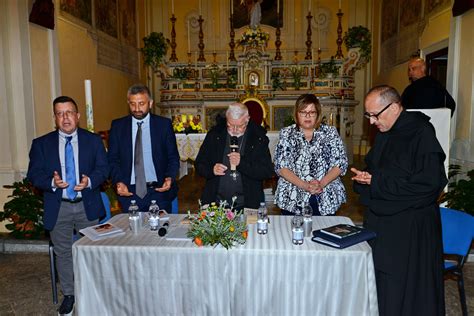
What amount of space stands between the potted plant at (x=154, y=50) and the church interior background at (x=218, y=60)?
193 millimetres

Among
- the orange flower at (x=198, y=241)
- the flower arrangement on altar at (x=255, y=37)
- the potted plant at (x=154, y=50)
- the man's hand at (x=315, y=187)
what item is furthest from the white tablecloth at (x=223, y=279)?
the potted plant at (x=154, y=50)

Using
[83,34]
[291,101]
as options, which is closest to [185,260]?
[83,34]

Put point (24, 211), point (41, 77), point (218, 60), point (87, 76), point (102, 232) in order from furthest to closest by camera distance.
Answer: point (218, 60), point (87, 76), point (41, 77), point (24, 211), point (102, 232)

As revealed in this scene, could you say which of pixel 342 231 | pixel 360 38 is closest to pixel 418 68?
pixel 342 231

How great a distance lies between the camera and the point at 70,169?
3291 millimetres

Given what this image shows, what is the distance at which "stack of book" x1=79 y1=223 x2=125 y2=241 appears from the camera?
264 cm

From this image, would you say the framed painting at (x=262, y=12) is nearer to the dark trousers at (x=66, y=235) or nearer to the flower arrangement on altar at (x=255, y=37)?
the flower arrangement on altar at (x=255, y=37)

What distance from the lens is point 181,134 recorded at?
7.37 m

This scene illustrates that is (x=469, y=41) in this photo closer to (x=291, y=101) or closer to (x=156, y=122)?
(x=156, y=122)

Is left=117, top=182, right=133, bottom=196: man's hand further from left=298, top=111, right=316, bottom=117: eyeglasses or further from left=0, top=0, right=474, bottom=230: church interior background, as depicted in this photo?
left=298, top=111, right=316, bottom=117: eyeglasses

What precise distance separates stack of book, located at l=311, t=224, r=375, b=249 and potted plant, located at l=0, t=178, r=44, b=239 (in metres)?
3.99

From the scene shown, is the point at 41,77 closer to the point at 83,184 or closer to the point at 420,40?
the point at 83,184

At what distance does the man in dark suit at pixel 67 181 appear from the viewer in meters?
3.23

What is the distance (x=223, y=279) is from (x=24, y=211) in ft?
12.1
